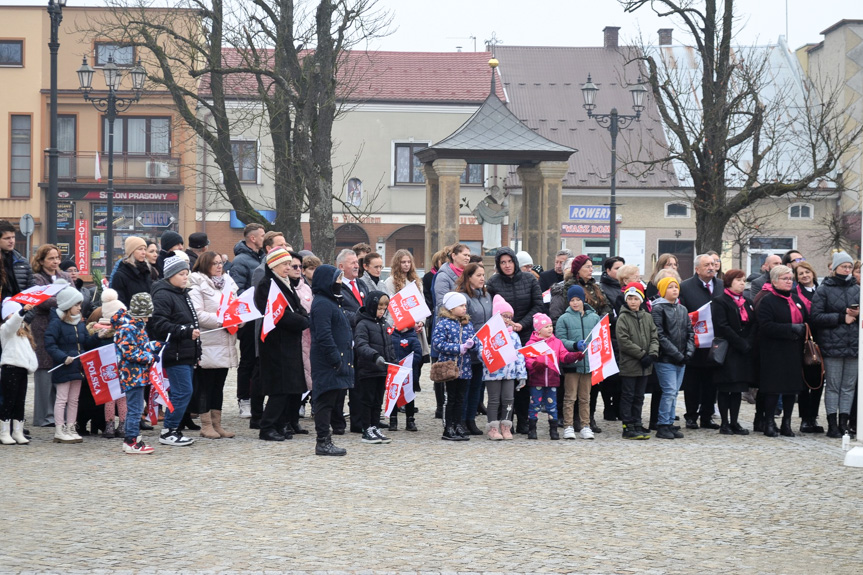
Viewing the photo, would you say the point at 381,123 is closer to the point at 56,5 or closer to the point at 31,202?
the point at 31,202

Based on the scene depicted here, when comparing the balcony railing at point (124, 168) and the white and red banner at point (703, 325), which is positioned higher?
the balcony railing at point (124, 168)

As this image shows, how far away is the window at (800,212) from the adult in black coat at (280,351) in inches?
1608

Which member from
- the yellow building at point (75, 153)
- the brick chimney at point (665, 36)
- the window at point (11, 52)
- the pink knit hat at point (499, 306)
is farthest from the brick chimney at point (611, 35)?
the pink knit hat at point (499, 306)

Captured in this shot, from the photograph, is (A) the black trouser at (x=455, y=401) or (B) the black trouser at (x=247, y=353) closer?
(A) the black trouser at (x=455, y=401)

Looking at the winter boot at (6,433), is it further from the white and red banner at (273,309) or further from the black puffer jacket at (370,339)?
the black puffer jacket at (370,339)

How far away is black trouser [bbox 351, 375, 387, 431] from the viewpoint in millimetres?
12195

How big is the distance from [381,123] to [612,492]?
40.9 m

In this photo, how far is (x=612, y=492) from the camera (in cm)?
917

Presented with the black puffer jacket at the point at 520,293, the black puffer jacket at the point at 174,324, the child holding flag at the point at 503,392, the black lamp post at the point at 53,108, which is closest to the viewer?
the black puffer jacket at the point at 174,324

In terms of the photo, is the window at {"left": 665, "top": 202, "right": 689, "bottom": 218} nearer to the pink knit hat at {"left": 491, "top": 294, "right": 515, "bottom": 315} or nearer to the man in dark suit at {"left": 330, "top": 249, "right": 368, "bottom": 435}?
the man in dark suit at {"left": 330, "top": 249, "right": 368, "bottom": 435}

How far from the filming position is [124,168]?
4900cm

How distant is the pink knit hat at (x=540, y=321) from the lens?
1247 centimetres

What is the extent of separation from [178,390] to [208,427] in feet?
2.76

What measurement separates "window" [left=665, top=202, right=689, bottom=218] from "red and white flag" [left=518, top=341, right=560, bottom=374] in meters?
37.7
